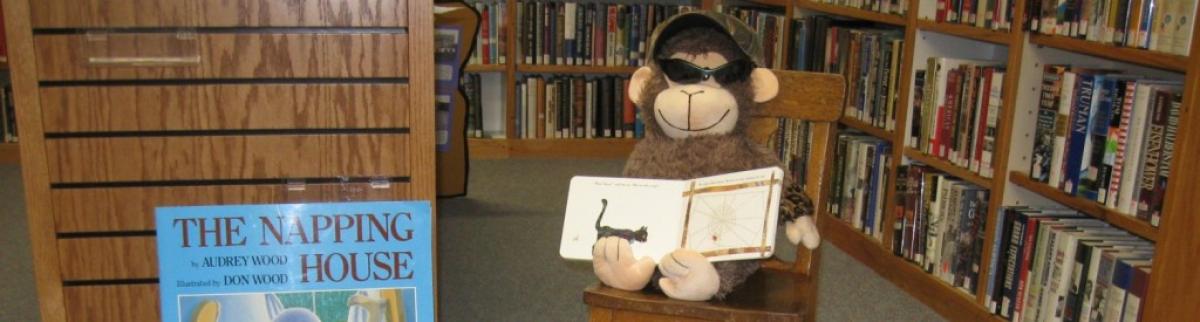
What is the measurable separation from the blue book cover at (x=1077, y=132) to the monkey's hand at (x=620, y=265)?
1.14 m

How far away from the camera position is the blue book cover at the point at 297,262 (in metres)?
1.21

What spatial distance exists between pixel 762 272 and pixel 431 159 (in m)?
0.64

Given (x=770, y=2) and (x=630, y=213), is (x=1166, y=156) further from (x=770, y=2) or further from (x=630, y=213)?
(x=770, y=2)

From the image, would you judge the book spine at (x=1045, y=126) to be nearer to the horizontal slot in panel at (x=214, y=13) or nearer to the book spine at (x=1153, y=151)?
the book spine at (x=1153, y=151)

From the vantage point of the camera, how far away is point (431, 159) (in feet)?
4.80

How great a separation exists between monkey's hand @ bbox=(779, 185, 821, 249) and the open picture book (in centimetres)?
12

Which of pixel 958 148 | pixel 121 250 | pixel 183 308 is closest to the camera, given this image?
pixel 183 308

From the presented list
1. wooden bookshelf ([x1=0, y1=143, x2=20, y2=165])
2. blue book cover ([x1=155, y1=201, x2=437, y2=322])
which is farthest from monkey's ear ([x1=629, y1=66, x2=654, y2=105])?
wooden bookshelf ([x1=0, y1=143, x2=20, y2=165])

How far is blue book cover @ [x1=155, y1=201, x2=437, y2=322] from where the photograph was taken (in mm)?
1209

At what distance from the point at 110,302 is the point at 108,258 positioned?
0.07 metres

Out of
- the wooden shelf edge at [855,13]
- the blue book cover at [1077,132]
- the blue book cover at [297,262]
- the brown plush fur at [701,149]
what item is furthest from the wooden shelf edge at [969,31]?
the blue book cover at [297,262]

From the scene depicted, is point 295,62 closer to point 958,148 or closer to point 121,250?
point 121,250

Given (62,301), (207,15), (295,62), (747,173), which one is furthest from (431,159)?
(62,301)

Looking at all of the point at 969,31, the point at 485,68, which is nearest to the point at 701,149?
the point at 969,31
